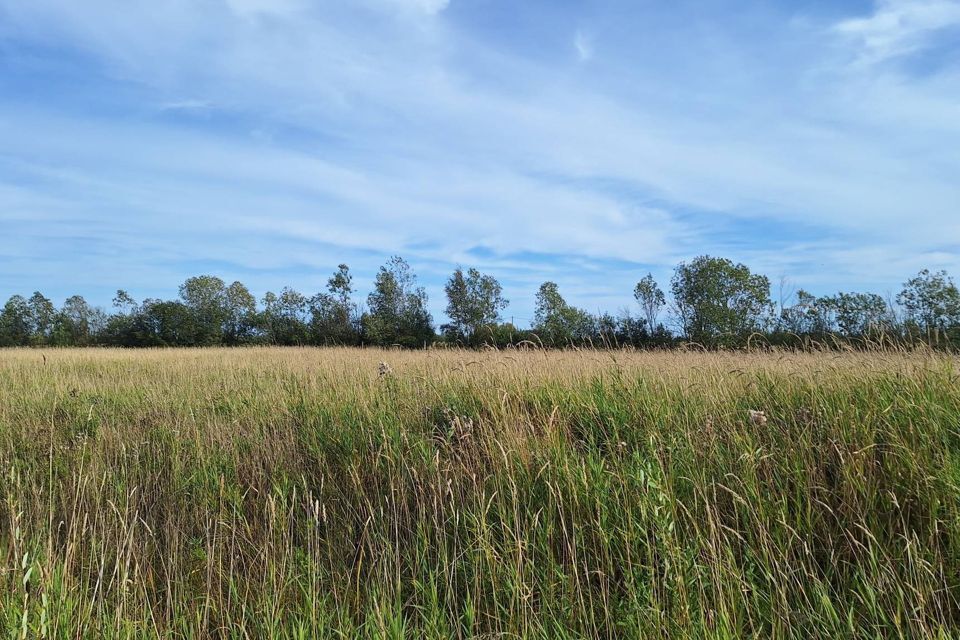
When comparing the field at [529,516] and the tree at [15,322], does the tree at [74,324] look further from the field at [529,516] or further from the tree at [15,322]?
the field at [529,516]

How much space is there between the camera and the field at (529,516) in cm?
232

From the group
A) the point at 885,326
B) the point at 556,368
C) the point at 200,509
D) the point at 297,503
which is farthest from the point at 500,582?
the point at 885,326

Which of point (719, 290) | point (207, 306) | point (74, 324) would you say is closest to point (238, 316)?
point (207, 306)

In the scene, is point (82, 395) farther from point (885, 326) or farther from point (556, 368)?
point (885, 326)

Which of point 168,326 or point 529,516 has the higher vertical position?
point 168,326

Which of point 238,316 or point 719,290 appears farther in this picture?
point 238,316

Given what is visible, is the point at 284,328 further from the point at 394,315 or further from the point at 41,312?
the point at 41,312

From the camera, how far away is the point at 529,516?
307 cm

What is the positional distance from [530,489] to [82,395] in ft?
25.7

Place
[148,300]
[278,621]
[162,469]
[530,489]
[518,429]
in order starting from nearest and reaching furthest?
[278,621] < [530,489] < [518,429] < [162,469] < [148,300]

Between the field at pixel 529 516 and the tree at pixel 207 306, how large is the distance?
160 ft

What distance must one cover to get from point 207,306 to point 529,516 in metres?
63.4

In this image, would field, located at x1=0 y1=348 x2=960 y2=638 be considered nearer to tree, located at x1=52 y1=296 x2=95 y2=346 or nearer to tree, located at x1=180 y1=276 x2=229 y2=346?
tree, located at x1=180 y1=276 x2=229 y2=346

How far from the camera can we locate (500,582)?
2.61 metres
